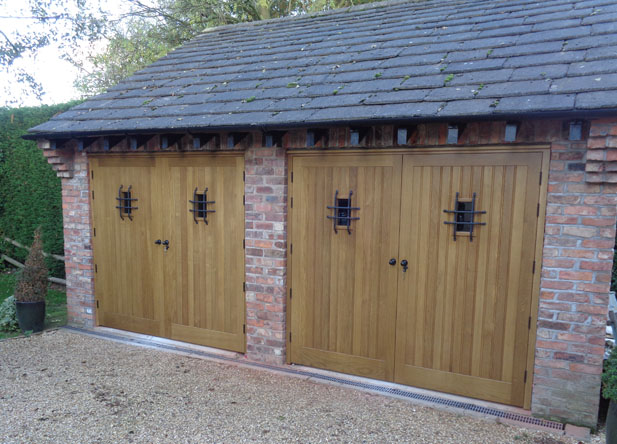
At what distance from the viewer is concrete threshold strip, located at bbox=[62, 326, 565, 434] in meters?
3.82

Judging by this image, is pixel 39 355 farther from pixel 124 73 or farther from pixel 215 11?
pixel 124 73

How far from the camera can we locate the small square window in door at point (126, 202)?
581cm

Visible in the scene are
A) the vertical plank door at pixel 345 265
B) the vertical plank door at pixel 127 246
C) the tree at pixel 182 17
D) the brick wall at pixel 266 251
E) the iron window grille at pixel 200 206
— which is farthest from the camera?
the tree at pixel 182 17

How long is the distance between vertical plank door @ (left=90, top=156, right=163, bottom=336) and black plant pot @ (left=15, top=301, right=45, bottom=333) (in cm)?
81

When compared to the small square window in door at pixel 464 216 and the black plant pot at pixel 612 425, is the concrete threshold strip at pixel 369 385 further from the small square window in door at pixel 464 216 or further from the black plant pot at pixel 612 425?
the small square window in door at pixel 464 216

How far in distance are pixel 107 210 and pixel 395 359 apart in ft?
13.8

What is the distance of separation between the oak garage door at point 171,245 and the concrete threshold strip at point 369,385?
0.13 metres

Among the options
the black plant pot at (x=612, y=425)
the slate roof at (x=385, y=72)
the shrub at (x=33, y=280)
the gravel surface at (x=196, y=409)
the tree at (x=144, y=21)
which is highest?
the tree at (x=144, y=21)

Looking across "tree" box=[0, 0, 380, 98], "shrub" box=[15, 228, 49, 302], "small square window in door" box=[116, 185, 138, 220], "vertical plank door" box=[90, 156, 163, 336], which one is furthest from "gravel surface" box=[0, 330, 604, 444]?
"tree" box=[0, 0, 380, 98]

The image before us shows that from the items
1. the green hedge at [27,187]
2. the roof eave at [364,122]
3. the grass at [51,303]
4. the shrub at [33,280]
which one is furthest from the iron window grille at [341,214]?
the green hedge at [27,187]

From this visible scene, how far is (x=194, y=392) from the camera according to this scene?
4348 mm

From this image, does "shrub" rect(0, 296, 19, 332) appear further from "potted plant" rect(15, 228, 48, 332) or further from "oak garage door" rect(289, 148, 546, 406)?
"oak garage door" rect(289, 148, 546, 406)

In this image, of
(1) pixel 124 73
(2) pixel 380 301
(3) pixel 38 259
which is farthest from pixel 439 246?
(1) pixel 124 73

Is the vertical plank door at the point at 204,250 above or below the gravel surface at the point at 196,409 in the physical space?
above
